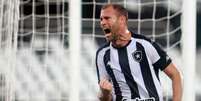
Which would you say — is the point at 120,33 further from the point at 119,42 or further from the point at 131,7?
the point at 131,7

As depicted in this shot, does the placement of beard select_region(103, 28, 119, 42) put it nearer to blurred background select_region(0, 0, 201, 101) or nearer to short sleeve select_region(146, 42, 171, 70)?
short sleeve select_region(146, 42, 171, 70)

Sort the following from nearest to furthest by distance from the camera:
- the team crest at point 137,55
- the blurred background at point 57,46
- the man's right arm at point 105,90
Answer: the man's right arm at point 105,90 < the team crest at point 137,55 < the blurred background at point 57,46

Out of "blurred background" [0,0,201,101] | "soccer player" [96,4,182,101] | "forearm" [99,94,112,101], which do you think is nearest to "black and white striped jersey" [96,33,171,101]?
"soccer player" [96,4,182,101]

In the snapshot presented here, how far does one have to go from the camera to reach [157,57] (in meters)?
2.43

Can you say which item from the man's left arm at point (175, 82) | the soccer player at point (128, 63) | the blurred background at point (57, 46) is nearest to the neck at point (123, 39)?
the soccer player at point (128, 63)

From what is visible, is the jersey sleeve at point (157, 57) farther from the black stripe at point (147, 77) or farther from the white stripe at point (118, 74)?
the white stripe at point (118, 74)

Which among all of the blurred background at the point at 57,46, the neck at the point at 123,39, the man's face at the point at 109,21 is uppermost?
the man's face at the point at 109,21

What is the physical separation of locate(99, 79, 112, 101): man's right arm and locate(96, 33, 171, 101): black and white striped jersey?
10 cm

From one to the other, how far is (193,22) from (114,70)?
471mm

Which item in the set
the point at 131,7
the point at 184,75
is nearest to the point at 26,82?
the point at 131,7

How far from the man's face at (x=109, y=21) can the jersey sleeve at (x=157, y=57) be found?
16 cm

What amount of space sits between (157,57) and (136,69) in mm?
89

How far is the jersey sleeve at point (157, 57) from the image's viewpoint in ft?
7.95

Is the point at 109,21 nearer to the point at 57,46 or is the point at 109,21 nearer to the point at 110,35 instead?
the point at 110,35
